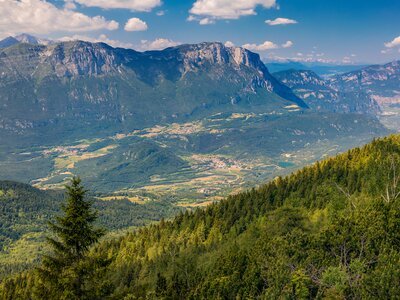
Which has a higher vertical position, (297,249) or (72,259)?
(72,259)

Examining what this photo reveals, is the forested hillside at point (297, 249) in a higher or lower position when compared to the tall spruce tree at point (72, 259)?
lower

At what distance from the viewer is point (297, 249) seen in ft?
222

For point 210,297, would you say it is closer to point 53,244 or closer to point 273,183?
point 53,244

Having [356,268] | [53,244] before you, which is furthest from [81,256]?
[356,268]

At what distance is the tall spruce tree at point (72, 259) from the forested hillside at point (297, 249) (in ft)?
2.52

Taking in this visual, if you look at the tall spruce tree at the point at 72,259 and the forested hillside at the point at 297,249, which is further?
the forested hillside at the point at 297,249

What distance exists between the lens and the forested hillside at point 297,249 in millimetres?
55125

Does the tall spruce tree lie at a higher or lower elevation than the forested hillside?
higher

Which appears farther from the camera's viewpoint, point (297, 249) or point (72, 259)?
point (297, 249)

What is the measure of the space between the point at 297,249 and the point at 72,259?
38.0 metres

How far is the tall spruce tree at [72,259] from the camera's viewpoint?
4247 centimetres

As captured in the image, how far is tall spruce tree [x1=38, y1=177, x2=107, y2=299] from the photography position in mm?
42469

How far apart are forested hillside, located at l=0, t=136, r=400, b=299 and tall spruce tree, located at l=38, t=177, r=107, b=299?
0.77 m

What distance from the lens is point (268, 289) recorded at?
2388 inches
